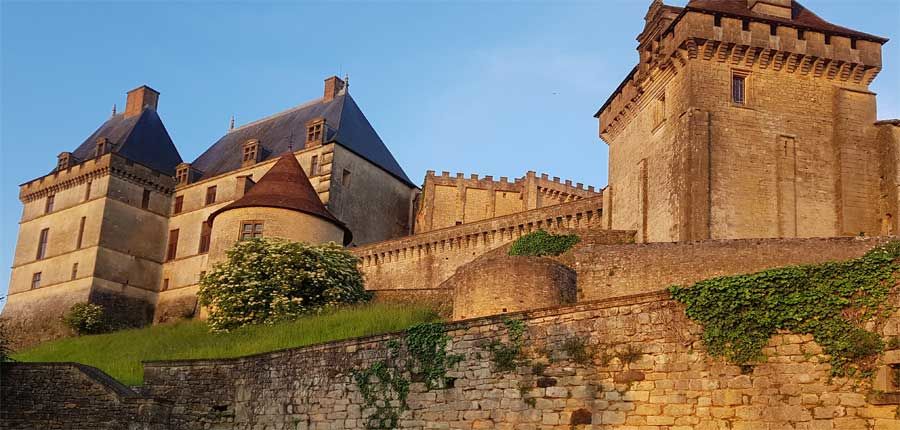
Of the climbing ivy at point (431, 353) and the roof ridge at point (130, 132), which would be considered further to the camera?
the roof ridge at point (130, 132)

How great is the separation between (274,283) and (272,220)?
603 cm

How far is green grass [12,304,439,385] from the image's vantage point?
2111 centimetres

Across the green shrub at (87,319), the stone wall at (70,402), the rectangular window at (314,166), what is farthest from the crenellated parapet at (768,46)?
the green shrub at (87,319)

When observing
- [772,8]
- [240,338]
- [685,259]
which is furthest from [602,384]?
[772,8]

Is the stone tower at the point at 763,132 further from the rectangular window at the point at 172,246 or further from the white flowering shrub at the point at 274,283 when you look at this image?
the rectangular window at the point at 172,246

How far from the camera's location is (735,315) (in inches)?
471

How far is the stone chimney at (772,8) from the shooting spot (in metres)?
28.4

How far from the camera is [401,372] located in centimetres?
1485

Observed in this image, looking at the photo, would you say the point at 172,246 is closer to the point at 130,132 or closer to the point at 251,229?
the point at 130,132

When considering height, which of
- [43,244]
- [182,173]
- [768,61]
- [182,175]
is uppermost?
[182,173]

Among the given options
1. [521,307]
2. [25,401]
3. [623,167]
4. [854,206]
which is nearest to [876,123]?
[854,206]

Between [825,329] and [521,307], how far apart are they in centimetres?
823

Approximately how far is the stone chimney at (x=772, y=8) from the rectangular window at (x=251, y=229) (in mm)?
17499

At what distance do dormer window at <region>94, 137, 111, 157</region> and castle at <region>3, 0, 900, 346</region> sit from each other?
0.37 feet
